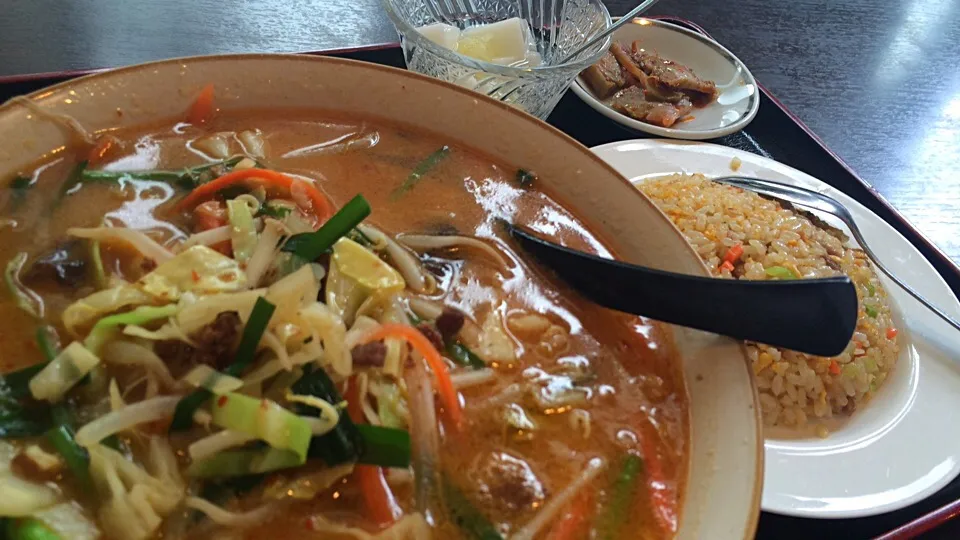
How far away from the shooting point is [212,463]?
101cm

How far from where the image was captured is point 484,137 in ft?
5.42

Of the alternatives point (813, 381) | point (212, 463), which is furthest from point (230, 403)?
point (813, 381)

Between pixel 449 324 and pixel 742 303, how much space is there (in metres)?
0.53

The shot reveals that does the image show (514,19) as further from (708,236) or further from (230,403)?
(230,403)

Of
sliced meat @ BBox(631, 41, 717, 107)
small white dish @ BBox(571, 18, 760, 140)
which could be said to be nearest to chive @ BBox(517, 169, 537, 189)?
small white dish @ BBox(571, 18, 760, 140)

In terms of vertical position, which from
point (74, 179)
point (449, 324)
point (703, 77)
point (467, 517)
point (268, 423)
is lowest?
point (703, 77)

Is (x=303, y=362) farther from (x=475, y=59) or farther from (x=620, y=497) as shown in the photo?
(x=475, y=59)

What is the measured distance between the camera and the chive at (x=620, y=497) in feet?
3.71

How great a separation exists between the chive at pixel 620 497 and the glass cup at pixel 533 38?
1.21 m

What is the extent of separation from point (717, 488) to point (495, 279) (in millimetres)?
604

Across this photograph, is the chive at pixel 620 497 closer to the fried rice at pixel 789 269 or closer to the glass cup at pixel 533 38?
the fried rice at pixel 789 269

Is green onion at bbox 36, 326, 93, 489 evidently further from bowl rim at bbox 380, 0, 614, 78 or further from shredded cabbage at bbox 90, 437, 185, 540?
bowl rim at bbox 380, 0, 614, 78

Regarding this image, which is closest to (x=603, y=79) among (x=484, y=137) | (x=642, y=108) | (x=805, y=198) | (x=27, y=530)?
(x=642, y=108)

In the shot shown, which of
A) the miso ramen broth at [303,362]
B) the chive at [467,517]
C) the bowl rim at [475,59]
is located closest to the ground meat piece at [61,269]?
the miso ramen broth at [303,362]
